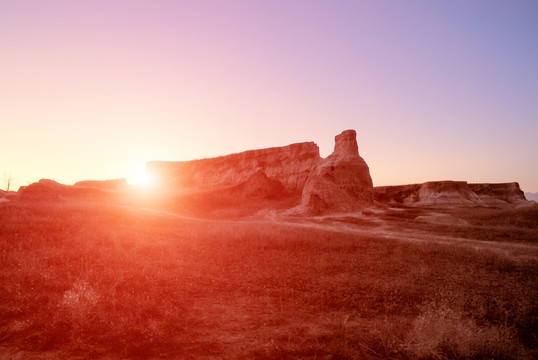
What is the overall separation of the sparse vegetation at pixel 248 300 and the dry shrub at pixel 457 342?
0.02 meters

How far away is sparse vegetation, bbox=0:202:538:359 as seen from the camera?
4648 mm

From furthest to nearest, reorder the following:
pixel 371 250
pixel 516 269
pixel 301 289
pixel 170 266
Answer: pixel 371 250 → pixel 516 269 → pixel 170 266 → pixel 301 289

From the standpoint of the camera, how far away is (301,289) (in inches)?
294

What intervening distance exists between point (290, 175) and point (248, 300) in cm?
4433

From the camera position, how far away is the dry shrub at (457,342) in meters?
4.54

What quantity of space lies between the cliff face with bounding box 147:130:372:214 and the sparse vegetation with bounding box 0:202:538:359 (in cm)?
2483

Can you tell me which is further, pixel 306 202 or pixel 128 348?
pixel 306 202

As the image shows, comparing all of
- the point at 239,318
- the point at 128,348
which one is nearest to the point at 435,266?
the point at 239,318

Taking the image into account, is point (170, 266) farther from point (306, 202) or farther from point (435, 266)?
point (306, 202)

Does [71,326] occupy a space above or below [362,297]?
above

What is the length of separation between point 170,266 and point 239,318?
402 centimetres

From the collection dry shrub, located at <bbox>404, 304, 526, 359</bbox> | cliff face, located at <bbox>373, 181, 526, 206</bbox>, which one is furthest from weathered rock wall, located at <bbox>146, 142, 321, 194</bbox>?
dry shrub, located at <bbox>404, 304, 526, 359</bbox>

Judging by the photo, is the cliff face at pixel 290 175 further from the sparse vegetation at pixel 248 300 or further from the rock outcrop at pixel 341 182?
the sparse vegetation at pixel 248 300

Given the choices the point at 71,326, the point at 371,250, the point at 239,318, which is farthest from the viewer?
the point at 371,250
